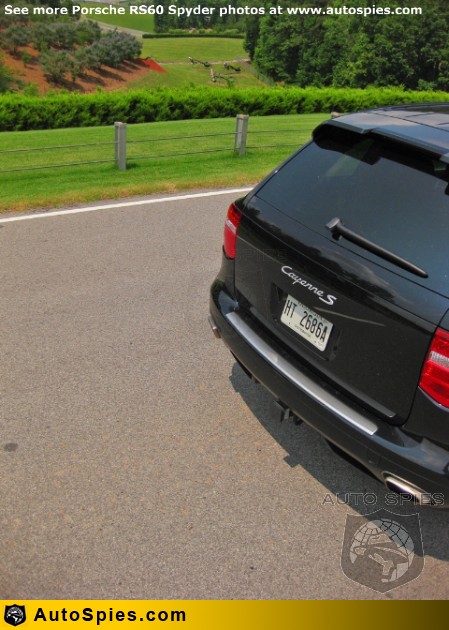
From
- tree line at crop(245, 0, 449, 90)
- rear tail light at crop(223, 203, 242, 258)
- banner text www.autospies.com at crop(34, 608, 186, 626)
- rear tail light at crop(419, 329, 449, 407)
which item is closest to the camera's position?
rear tail light at crop(419, 329, 449, 407)

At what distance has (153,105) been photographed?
67.8 ft

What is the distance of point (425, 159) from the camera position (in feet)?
9.45

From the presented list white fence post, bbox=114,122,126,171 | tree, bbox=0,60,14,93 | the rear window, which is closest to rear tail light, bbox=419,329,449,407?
the rear window

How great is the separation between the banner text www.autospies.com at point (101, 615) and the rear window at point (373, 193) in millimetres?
1966

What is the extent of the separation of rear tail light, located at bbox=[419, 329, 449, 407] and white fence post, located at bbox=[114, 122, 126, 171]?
27.4 ft

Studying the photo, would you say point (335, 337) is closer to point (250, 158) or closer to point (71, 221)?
point (71, 221)

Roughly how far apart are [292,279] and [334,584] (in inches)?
61.7

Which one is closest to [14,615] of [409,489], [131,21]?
[409,489]

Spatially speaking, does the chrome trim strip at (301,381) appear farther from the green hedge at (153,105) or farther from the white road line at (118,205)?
the green hedge at (153,105)

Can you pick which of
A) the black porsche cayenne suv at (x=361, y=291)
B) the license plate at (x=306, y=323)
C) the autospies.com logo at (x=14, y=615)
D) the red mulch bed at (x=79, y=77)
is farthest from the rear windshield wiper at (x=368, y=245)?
the red mulch bed at (x=79, y=77)

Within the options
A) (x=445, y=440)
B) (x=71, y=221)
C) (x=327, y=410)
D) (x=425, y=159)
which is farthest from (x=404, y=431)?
(x=71, y=221)

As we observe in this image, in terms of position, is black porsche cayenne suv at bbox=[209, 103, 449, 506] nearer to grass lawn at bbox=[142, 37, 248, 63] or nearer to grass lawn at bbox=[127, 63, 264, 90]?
grass lawn at bbox=[127, 63, 264, 90]

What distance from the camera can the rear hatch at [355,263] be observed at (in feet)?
8.57

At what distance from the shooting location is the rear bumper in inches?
103
